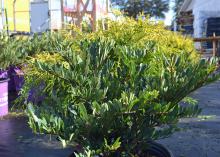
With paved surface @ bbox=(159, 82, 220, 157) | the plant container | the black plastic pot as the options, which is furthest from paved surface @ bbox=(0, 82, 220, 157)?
the black plastic pot

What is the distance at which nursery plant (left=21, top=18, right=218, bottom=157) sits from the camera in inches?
93.7

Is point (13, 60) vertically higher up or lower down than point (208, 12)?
lower down

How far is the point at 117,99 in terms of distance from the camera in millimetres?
2609

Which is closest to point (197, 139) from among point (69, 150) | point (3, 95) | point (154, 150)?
point (69, 150)

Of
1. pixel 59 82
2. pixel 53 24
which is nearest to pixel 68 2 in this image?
pixel 53 24

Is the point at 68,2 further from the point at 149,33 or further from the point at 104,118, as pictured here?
the point at 104,118

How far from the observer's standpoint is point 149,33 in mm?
4051

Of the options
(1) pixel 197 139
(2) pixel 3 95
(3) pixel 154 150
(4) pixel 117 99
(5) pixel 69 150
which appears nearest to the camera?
(4) pixel 117 99

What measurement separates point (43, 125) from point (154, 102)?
77 centimetres

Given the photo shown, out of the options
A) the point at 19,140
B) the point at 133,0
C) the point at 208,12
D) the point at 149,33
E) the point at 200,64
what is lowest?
the point at 19,140

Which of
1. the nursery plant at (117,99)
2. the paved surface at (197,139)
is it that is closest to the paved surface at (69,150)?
the paved surface at (197,139)

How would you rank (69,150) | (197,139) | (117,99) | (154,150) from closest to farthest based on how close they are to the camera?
(117,99), (154,150), (69,150), (197,139)

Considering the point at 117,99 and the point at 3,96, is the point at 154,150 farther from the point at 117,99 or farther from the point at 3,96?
the point at 3,96

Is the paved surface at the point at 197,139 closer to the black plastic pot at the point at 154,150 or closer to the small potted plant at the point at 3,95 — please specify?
the black plastic pot at the point at 154,150
